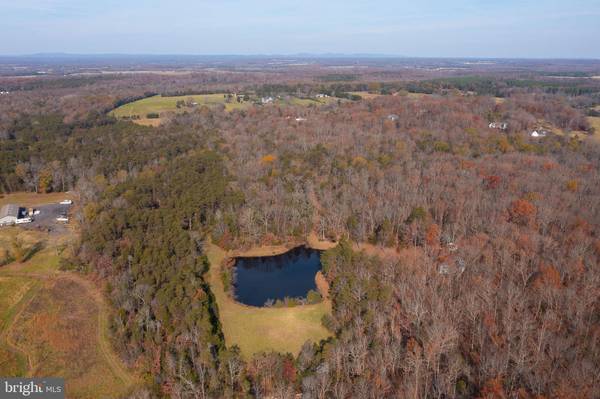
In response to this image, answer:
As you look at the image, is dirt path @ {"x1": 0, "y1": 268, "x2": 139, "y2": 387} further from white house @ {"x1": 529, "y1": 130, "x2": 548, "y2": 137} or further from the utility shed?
white house @ {"x1": 529, "y1": 130, "x2": 548, "y2": 137}

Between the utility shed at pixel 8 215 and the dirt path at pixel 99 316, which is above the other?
the utility shed at pixel 8 215

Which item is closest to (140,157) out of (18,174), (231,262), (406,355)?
(18,174)

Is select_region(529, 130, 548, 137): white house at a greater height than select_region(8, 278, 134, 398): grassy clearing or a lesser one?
greater

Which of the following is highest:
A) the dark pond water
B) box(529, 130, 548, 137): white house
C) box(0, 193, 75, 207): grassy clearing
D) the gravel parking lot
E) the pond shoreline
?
box(529, 130, 548, 137): white house

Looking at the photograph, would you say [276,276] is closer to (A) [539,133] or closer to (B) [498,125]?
(B) [498,125]

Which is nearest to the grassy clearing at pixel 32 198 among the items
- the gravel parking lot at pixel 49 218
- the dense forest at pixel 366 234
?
the dense forest at pixel 366 234

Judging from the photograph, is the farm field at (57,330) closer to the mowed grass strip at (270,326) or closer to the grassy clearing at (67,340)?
the grassy clearing at (67,340)

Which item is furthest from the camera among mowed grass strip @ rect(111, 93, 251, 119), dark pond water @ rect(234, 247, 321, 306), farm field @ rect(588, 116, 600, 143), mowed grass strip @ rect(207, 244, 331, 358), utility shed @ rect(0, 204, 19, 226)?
mowed grass strip @ rect(111, 93, 251, 119)

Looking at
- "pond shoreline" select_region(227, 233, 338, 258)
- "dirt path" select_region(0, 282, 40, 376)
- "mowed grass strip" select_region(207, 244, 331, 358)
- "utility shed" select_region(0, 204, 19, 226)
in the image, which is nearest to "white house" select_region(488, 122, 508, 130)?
"pond shoreline" select_region(227, 233, 338, 258)
